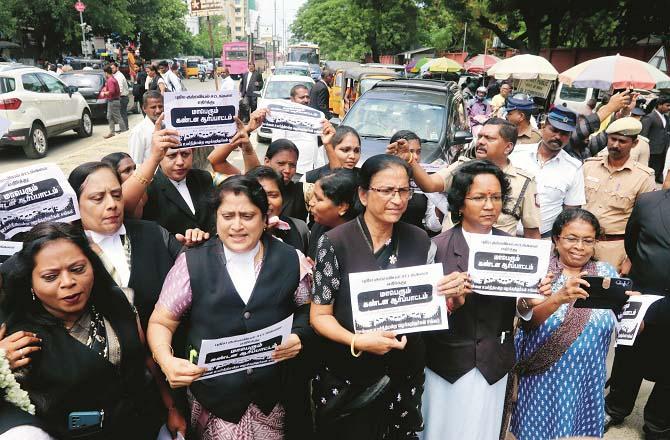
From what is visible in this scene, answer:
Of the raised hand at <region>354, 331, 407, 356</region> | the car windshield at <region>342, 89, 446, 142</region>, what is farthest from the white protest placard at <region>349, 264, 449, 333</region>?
the car windshield at <region>342, 89, 446, 142</region>

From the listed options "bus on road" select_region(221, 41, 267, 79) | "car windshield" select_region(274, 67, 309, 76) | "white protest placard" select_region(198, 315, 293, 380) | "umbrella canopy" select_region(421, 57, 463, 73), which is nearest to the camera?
"white protest placard" select_region(198, 315, 293, 380)

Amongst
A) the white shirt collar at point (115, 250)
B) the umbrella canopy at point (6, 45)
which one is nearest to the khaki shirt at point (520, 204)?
the white shirt collar at point (115, 250)

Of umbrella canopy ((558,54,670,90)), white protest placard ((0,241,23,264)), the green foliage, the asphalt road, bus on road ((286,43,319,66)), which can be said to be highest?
the green foliage

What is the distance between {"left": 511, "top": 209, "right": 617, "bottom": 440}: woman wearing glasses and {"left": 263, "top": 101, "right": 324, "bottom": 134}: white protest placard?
189cm

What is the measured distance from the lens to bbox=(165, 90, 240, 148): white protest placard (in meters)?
3.08

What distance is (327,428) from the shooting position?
2545 millimetres

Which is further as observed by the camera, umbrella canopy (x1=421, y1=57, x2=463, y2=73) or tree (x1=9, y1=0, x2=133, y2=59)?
tree (x1=9, y1=0, x2=133, y2=59)

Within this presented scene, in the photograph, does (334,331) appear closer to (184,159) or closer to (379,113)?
(184,159)

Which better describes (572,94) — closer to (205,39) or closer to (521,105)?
(521,105)

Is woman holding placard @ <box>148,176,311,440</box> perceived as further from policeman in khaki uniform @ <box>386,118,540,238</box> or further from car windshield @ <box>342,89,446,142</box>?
car windshield @ <box>342,89,446,142</box>

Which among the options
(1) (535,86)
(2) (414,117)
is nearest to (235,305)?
(2) (414,117)

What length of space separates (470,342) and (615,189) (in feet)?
→ 8.83

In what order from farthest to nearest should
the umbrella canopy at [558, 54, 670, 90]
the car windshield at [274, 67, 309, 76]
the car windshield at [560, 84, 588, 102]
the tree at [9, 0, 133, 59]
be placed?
the tree at [9, 0, 133, 59] → the car windshield at [274, 67, 309, 76] → the car windshield at [560, 84, 588, 102] → the umbrella canopy at [558, 54, 670, 90]

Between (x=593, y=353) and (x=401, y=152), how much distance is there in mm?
1644
